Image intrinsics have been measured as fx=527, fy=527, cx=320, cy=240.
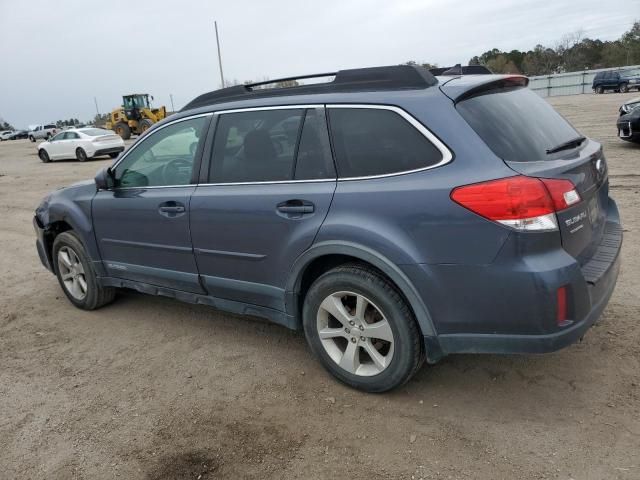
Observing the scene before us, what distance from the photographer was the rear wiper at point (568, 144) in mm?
2886

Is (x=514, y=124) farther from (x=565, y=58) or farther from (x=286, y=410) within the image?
(x=565, y=58)

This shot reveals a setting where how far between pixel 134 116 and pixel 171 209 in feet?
99.6

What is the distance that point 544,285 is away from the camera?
245 centimetres

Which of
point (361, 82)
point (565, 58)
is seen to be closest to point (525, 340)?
point (361, 82)

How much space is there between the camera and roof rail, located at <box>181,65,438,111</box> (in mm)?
2973

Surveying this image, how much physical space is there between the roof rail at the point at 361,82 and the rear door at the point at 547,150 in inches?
13.2

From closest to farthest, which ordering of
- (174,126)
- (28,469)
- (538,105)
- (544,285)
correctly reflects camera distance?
1. (544,285)
2. (28,469)
3. (538,105)
4. (174,126)

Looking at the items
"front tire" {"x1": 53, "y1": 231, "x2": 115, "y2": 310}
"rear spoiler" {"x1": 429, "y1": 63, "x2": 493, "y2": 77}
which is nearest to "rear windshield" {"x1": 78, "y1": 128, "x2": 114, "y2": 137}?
"front tire" {"x1": 53, "y1": 231, "x2": 115, "y2": 310}

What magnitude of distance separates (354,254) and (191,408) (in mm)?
1398

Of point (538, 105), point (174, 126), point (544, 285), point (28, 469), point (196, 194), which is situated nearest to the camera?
point (544, 285)

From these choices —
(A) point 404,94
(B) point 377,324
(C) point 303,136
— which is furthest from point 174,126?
(B) point 377,324

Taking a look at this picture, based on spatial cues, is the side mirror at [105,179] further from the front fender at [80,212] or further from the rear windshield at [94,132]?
the rear windshield at [94,132]

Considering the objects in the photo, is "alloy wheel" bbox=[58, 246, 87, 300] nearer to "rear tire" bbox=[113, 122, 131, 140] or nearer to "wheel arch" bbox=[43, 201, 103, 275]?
"wheel arch" bbox=[43, 201, 103, 275]

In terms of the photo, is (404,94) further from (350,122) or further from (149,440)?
(149,440)
